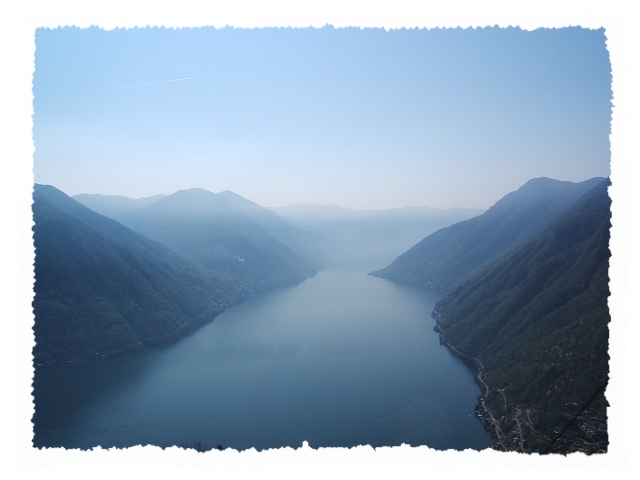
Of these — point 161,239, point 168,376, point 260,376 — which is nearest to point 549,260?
point 260,376

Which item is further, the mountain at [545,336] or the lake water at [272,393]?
the lake water at [272,393]

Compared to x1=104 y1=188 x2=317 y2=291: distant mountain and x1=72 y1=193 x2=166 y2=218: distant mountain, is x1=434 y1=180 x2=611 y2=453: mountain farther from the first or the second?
x1=72 y1=193 x2=166 y2=218: distant mountain

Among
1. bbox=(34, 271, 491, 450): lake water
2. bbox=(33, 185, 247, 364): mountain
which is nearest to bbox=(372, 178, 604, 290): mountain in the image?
bbox=(34, 271, 491, 450): lake water

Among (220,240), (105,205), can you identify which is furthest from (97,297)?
(105,205)

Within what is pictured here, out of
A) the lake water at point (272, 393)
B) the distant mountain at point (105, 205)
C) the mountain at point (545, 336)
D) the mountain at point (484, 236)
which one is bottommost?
the lake water at point (272, 393)

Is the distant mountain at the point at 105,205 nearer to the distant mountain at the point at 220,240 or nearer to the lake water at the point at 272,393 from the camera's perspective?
the distant mountain at the point at 220,240

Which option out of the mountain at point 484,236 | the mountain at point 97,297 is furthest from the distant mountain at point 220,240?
the mountain at point 484,236

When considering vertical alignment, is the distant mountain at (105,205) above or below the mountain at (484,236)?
above
